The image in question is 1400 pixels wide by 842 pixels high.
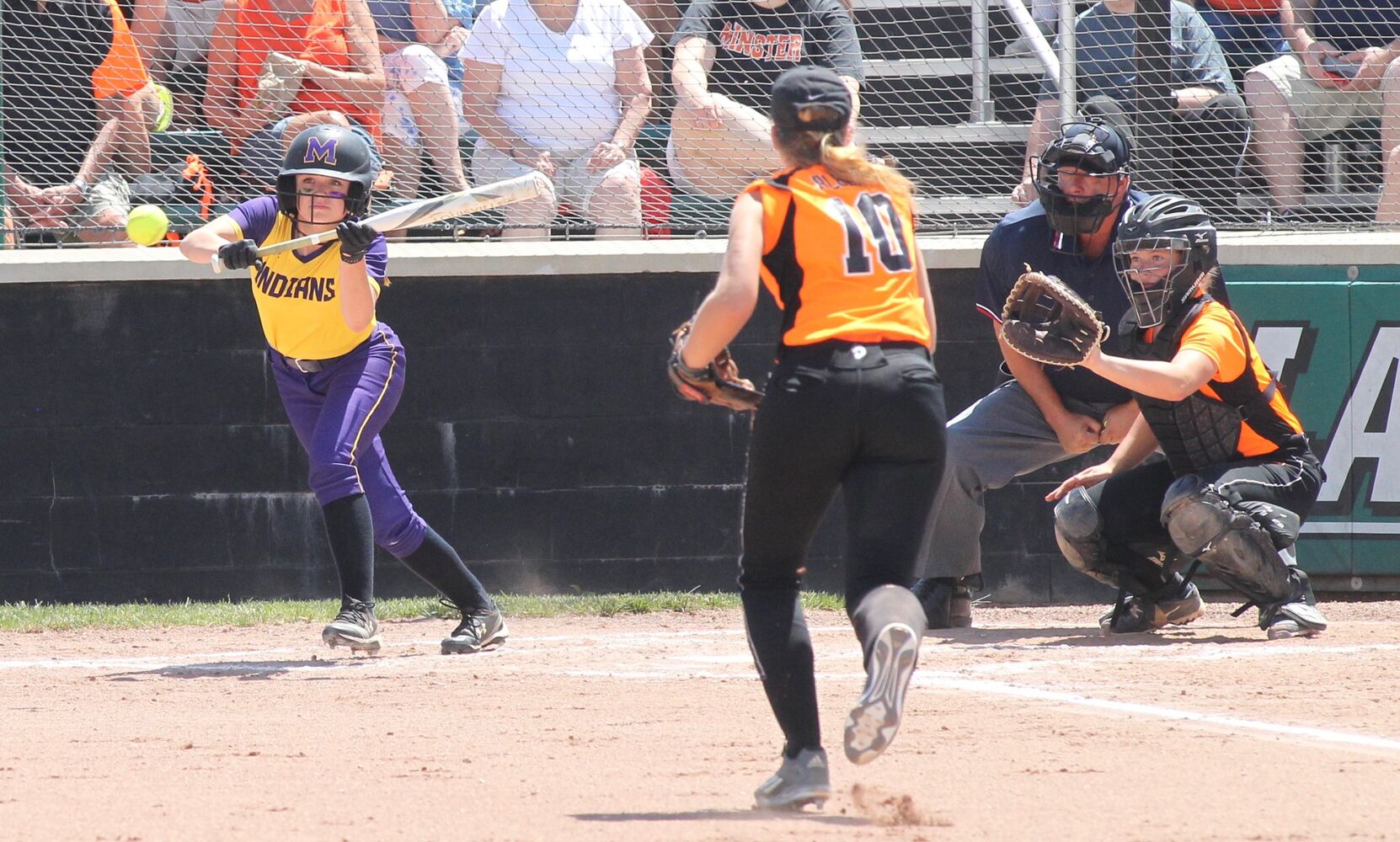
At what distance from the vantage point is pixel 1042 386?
5.99 metres

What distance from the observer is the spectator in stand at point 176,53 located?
781cm

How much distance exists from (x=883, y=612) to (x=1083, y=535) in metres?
2.81

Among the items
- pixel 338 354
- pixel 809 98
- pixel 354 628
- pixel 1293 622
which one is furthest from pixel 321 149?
pixel 1293 622

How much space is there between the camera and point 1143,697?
452 centimetres

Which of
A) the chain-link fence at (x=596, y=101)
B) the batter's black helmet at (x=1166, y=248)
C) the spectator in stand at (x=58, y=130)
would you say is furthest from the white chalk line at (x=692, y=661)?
the spectator in stand at (x=58, y=130)

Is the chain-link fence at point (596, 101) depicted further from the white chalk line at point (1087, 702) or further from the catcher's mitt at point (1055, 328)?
the white chalk line at point (1087, 702)

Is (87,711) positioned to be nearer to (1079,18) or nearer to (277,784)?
(277,784)

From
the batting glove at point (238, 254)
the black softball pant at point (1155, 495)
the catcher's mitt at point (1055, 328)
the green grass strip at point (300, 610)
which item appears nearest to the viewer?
the catcher's mitt at point (1055, 328)

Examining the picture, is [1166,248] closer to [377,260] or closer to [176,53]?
[377,260]

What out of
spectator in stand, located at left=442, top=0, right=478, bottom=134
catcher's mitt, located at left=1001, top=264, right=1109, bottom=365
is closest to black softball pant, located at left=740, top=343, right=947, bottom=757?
catcher's mitt, located at left=1001, top=264, right=1109, bottom=365

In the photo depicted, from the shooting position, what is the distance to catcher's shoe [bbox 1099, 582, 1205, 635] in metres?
5.86

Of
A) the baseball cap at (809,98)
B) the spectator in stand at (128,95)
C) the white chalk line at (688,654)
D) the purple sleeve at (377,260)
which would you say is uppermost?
the spectator in stand at (128,95)

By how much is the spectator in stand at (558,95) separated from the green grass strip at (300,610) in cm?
187

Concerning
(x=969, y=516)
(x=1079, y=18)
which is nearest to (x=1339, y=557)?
(x=969, y=516)
